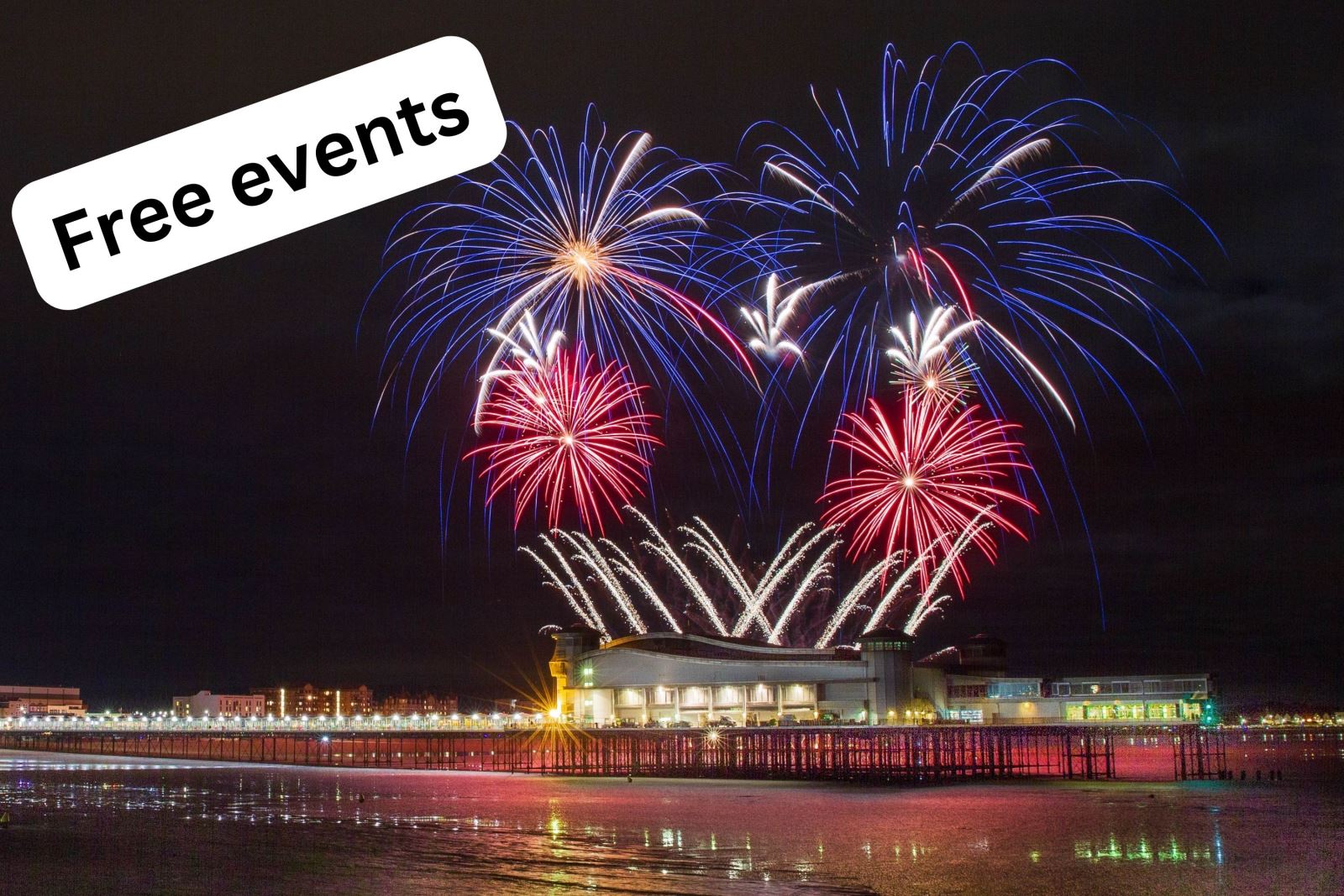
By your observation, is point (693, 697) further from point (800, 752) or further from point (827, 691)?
point (800, 752)

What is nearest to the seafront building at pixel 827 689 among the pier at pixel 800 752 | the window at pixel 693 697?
the window at pixel 693 697

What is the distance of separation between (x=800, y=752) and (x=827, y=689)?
47610mm

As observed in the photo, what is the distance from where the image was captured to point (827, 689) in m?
142

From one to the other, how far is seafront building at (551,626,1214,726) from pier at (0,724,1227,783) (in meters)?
5.33

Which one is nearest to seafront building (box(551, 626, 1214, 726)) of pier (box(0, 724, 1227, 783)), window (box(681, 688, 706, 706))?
window (box(681, 688, 706, 706))

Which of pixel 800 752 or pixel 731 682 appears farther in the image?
pixel 731 682

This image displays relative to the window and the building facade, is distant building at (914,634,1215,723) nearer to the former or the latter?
the building facade

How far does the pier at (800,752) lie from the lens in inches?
3570

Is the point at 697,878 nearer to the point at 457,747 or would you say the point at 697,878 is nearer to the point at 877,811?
the point at 877,811

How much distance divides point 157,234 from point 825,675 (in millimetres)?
122647

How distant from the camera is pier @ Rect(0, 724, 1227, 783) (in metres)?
90.7

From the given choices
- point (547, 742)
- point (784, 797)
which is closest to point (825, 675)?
point (547, 742)

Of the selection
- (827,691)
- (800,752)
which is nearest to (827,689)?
(827,691)

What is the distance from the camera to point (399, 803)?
6444 cm
